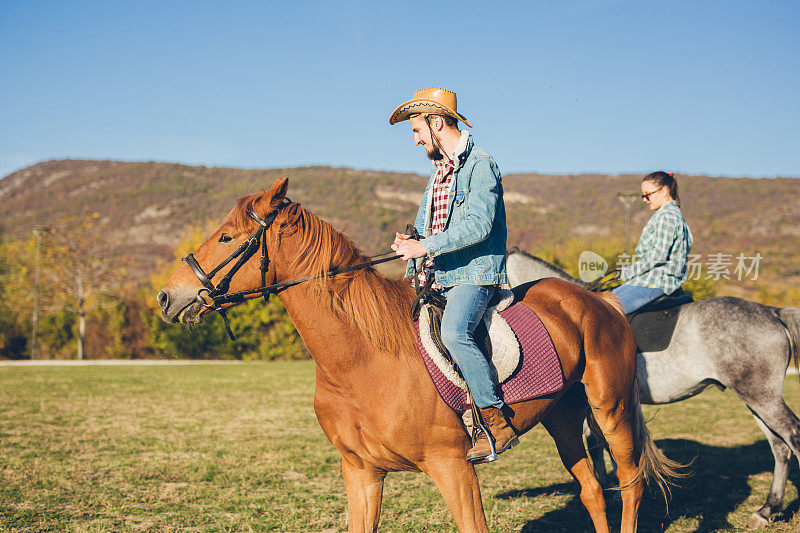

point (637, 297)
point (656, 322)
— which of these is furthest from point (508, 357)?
point (656, 322)

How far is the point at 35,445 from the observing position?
27.5ft

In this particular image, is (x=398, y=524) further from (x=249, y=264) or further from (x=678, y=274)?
(x=678, y=274)

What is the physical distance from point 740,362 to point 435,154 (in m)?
3.71

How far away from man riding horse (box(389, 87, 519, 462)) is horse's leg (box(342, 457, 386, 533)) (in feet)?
1.98

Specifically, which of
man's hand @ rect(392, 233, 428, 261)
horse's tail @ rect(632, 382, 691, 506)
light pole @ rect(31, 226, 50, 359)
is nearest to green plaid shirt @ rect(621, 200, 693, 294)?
horse's tail @ rect(632, 382, 691, 506)

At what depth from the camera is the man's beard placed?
351 centimetres

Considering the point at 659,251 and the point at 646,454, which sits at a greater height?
the point at 659,251

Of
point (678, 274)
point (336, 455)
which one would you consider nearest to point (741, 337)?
point (678, 274)

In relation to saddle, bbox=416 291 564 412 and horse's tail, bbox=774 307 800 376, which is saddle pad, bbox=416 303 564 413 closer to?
saddle, bbox=416 291 564 412

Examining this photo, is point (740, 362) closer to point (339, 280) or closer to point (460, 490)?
point (460, 490)

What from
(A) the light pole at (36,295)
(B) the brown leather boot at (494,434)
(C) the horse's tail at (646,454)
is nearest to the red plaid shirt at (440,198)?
(B) the brown leather boot at (494,434)

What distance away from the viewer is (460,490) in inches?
121

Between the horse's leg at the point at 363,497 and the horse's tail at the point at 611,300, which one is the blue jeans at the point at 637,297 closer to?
the horse's tail at the point at 611,300

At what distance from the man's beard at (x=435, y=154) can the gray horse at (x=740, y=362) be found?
3.23 m
